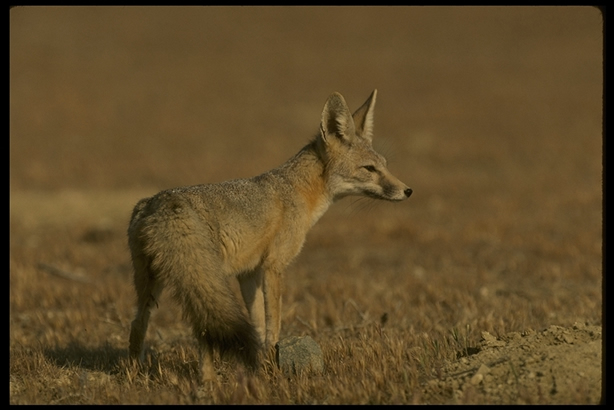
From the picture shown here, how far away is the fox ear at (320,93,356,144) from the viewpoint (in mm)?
7484

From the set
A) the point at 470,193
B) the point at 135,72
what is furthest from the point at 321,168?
the point at 135,72

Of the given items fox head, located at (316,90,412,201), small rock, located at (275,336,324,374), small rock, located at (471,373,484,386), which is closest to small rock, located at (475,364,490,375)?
small rock, located at (471,373,484,386)

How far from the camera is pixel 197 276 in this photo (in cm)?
581

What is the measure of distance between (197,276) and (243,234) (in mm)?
996

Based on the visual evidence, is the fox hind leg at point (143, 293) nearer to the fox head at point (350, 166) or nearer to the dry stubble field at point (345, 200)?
the dry stubble field at point (345, 200)

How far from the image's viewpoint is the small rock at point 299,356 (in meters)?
6.25

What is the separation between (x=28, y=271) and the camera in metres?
12.3

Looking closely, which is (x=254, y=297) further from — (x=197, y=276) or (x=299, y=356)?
(x=197, y=276)

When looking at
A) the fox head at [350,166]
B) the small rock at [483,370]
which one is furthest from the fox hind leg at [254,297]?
the small rock at [483,370]

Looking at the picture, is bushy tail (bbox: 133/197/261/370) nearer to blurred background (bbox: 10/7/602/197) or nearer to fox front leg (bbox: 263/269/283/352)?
fox front leg (bbox: 263/269/283/352)

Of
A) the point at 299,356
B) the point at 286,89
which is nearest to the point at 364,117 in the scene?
the point at 299,356

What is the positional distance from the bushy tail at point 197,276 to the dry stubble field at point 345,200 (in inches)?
16.6

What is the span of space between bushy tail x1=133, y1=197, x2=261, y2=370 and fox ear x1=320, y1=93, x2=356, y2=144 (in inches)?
79.0
